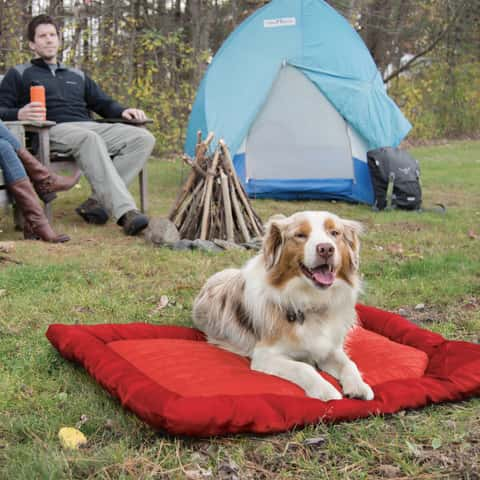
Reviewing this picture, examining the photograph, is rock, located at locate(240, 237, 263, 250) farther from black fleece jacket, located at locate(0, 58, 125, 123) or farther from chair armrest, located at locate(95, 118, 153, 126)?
black fleece jacket, located at locate(0, 58, 125, 123)

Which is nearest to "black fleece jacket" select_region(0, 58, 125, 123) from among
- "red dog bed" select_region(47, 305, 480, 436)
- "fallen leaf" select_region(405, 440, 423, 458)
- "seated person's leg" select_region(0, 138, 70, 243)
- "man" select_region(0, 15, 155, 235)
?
"man" select_region(0, 15, 155, 235)

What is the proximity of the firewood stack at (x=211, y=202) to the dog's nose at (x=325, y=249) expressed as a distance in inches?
107

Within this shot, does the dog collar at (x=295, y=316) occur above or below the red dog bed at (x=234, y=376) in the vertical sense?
above

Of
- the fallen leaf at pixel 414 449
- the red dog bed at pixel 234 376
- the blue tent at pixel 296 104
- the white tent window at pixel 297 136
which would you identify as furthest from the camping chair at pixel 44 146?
the fallen leaf at pixel 414 449

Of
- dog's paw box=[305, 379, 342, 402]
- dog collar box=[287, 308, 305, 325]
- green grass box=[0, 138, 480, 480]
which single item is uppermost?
dog collar box=[287, 308, 305, 325]

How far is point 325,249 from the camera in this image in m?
2.74

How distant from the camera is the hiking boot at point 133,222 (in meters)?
5.66

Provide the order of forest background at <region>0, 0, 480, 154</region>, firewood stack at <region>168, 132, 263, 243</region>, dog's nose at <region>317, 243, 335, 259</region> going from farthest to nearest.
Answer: forest background at <region>0, 0, 480, 154</region>, firewood stack at <region>168, 132, 263, 243</region>, dog's nose at <region>317, 243, 335, 259</region>

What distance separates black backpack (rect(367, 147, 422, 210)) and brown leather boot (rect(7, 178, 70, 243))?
331 centimetres

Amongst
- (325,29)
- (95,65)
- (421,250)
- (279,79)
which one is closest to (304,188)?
(279,79)

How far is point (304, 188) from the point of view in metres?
7.78

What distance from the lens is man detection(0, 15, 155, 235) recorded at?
228 inches

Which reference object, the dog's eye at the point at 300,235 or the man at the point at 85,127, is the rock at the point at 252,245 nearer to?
the man at the point at 85,127

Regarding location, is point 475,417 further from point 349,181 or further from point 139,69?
point 139,69
